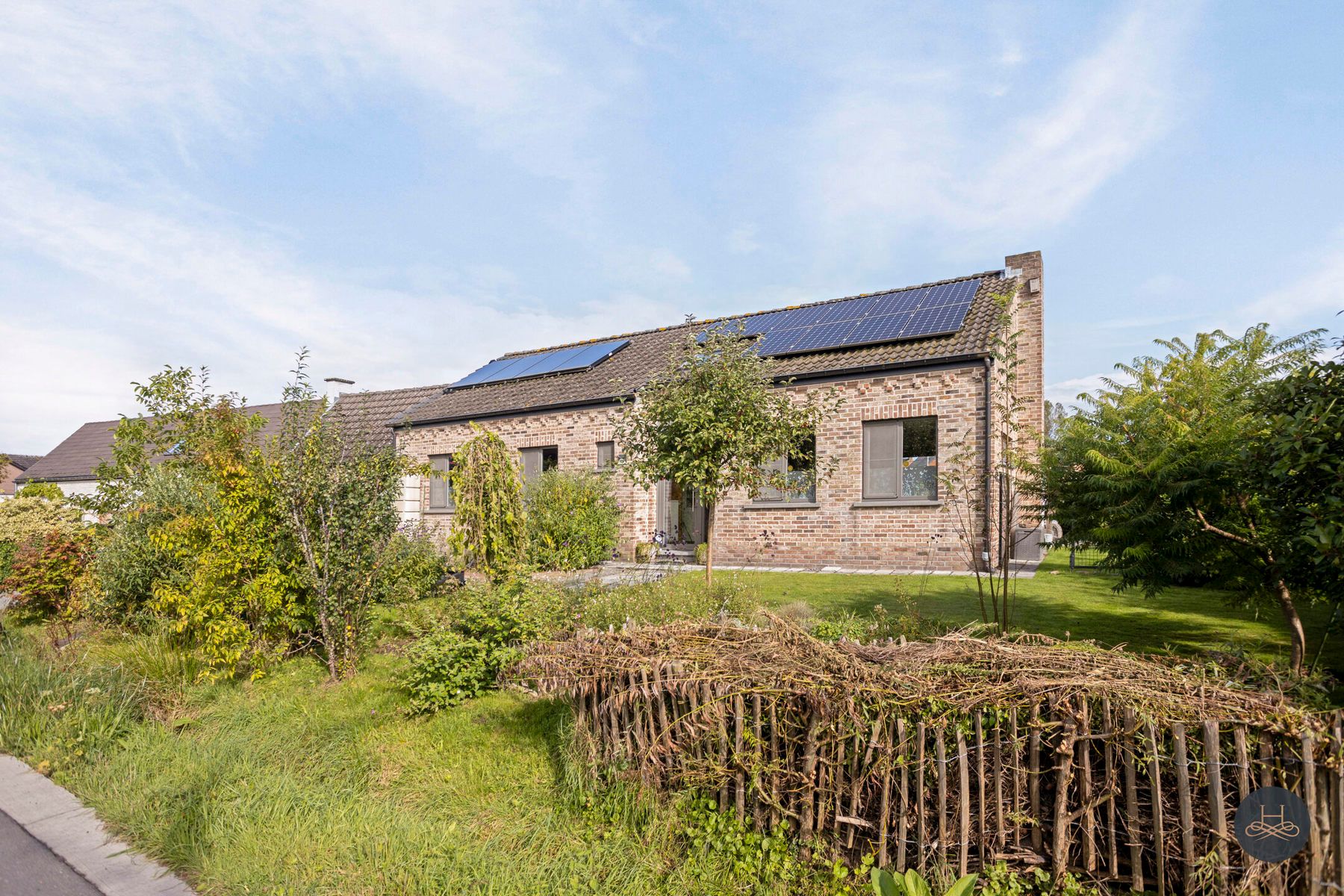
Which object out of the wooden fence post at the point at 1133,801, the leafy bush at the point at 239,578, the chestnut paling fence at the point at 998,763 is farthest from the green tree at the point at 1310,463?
the leafy bush at the point at 239,578

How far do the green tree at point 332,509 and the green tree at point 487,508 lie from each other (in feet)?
4.66

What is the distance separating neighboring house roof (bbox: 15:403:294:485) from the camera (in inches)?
1336

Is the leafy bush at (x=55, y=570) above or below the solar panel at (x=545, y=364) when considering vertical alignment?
below

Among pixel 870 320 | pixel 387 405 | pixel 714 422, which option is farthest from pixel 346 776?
pixel 387 405

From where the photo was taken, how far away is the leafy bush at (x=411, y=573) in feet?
26.2

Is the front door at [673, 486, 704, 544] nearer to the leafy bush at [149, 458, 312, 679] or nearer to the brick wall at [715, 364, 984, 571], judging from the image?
the brick wall at [715, 364, 984, 571]

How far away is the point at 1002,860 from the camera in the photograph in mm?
3129

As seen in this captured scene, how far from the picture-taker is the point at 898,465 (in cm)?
1363

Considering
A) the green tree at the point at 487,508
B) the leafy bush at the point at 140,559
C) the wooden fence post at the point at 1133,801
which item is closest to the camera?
the wooden fence post at the point at 1133,801

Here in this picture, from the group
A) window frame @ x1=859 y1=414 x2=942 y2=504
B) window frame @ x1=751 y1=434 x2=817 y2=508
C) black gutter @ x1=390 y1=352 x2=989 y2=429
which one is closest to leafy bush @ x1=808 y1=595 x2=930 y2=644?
black gutter @ x1=390 y1=352 x2=989 y2=429

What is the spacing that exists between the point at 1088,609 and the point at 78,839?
9.82 meters

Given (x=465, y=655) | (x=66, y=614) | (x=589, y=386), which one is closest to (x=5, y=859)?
(x=465, y=655)

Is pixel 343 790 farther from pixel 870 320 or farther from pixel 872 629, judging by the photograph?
pixel 870 320

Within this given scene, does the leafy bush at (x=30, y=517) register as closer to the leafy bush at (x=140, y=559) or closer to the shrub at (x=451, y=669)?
the leafy bush at (x=140, y=559)
